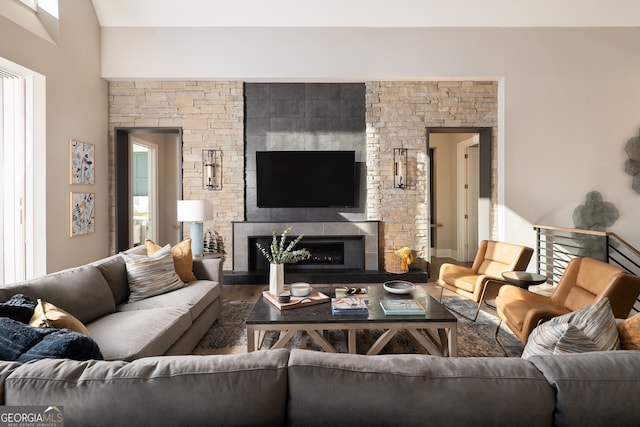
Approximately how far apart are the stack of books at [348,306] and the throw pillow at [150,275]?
1472 millimetres

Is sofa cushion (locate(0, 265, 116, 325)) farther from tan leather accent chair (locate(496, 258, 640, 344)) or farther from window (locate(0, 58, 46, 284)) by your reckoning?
tan leather accent chair (locate(496, 258, 640, 344))

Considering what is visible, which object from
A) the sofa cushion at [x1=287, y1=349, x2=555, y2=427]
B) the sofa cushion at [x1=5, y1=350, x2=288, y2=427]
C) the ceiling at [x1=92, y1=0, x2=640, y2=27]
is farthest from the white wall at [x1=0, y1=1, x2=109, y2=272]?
the sofa cushion at [x1=287, y1=349, x2=555, y2=427]

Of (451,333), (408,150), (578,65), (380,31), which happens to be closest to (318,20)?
(380,31)

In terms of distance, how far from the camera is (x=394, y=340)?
298 cm

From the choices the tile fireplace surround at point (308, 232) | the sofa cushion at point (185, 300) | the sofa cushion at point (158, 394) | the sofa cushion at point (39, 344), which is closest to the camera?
the sofa cushion at point (158, 394)

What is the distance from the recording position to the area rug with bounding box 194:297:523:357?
2832mm

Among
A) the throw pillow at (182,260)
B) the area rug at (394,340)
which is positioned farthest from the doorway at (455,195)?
the throw pillow at (182,260)

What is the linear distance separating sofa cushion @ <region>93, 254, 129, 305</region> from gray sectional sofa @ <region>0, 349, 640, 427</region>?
1.95 meters

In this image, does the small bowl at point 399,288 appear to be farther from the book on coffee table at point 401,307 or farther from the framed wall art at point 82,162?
the framed wall art at point 82,162

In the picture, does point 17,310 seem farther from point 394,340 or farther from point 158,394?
point 394,340

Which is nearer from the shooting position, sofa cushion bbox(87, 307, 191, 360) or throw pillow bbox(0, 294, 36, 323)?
throw pillow bbox(0, 294, 36, 323)

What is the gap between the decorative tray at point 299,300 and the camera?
2.61 meters

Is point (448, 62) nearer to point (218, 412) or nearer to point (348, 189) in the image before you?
point (348, 189)

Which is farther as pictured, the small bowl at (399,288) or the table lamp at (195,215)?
the table lamp at (195,215)
